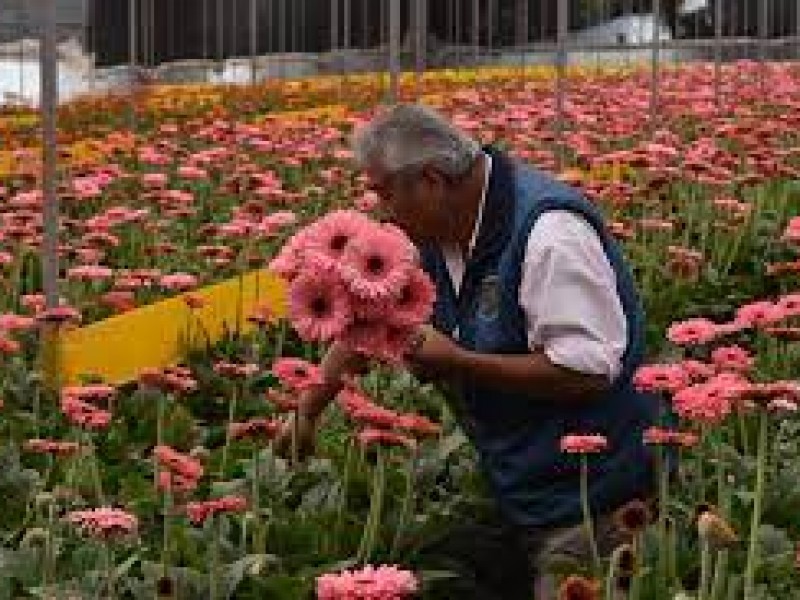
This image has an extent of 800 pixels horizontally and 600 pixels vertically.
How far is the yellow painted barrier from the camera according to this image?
5.39 m

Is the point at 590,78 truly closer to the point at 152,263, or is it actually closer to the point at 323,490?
the point at 152,263

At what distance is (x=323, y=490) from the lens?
4172mm

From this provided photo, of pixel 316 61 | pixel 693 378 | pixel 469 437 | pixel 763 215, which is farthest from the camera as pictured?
pixel 316 61

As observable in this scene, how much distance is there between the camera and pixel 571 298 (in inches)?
143

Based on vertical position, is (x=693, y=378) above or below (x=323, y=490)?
above

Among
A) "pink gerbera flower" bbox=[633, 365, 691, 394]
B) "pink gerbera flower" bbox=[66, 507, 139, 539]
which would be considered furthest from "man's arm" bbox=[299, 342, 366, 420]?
"pink gerbera flower" bbox=[66, 507, 139, 539]

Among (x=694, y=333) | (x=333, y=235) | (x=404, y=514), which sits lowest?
(x=404, y=514)

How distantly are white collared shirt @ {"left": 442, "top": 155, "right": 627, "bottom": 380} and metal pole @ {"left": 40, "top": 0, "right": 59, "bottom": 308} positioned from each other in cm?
184

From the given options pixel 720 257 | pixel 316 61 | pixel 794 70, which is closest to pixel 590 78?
pixel 794 70

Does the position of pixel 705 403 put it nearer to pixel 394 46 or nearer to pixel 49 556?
pixel 49 556

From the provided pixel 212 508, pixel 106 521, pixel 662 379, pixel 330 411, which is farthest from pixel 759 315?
pixel 330 411

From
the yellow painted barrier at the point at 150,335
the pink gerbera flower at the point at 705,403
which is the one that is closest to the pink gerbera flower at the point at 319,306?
the pink gerbera flower at the point at 705,403

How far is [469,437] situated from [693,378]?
83 centimetres

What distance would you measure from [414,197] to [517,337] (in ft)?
A: 1.18
